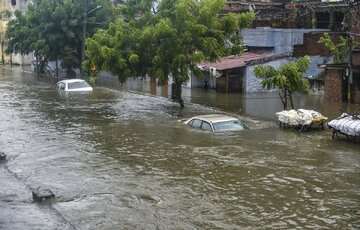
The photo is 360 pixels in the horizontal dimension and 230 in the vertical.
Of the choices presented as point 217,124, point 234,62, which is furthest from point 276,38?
point 217,124

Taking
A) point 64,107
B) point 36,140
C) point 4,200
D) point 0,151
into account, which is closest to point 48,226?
point 4,200

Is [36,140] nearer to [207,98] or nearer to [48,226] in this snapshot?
[48,226]

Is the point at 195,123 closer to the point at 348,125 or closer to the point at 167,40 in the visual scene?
the point at 167,40

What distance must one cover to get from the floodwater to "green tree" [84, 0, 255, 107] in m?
2.44

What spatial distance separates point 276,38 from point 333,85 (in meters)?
8.74

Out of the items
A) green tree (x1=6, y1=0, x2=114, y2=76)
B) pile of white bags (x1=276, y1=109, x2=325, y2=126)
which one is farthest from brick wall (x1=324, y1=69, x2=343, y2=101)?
green tree (x1=6, y1=0, x2=114, y2=76)

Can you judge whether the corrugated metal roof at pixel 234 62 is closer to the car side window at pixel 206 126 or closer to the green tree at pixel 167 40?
the green tree at pixel 167 40

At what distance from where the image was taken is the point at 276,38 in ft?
130

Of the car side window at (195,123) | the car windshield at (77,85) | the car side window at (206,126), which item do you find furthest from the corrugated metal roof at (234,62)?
the car side window at (206,126)

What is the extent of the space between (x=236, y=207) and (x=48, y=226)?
4.28 m

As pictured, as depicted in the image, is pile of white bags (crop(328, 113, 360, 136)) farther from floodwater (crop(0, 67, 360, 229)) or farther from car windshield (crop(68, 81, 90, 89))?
car windshield (crop(68, 81, 90, 89))

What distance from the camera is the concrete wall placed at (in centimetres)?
3922

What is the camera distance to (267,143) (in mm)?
19984

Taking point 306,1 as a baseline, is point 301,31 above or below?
below
